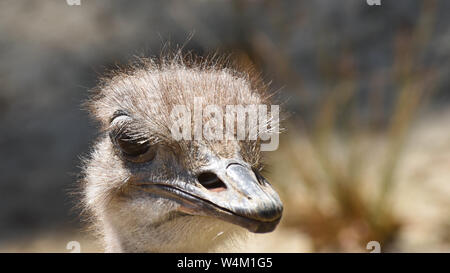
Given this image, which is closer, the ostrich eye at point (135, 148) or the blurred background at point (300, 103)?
the ostrich eye at point (135, 148)

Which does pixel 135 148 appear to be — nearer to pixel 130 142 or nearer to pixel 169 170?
pixel 130 142

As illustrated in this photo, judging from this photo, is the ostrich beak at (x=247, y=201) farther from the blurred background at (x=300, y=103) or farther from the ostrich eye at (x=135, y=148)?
the blurred background at (x=300, y=103)

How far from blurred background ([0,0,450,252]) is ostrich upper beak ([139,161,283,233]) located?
4.28ft

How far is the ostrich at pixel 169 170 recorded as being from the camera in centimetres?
152

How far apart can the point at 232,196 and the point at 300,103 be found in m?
3.29

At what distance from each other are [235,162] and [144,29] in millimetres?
3925
